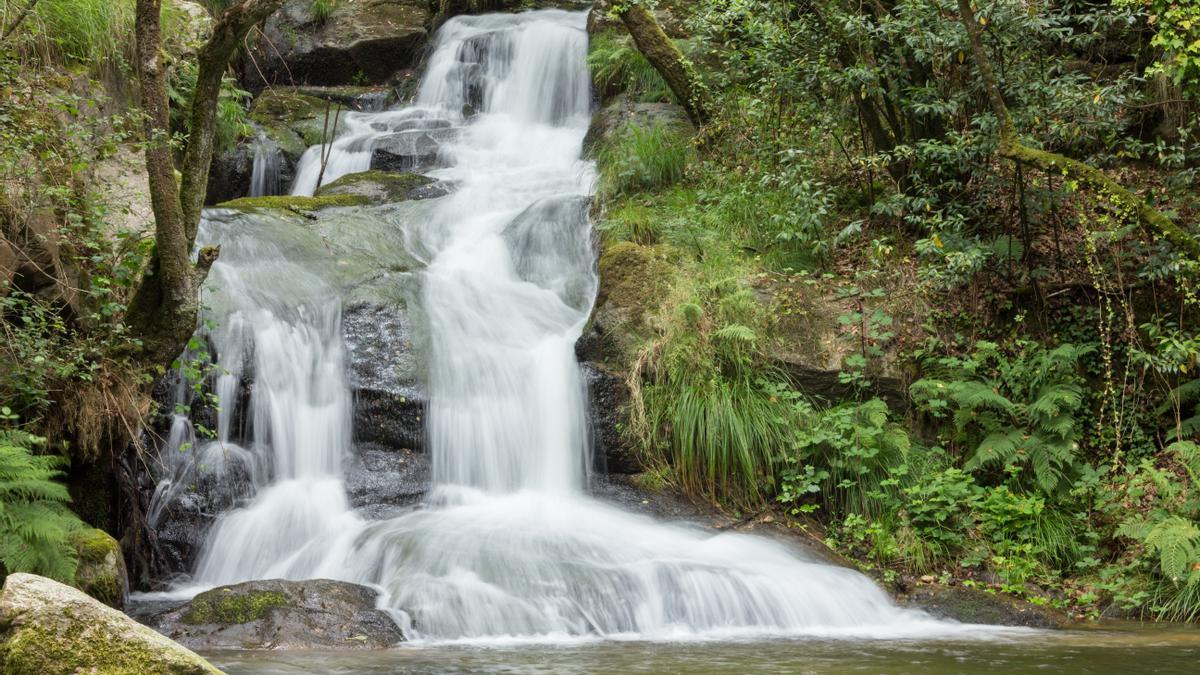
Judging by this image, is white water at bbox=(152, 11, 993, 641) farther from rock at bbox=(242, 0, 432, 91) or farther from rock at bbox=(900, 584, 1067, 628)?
rock at bbox=(242, 0, 432, 91)

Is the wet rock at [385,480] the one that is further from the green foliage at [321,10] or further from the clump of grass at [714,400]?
the green foliage at [321,10]

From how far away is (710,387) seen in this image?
8.13 metres

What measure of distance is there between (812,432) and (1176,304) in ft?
10.7

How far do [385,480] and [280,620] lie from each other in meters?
2.35

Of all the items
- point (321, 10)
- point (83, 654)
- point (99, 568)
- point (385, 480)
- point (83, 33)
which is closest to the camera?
point (83, 654)

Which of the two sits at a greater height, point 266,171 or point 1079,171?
point 266,171

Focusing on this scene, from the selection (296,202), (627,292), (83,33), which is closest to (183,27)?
(83,33)

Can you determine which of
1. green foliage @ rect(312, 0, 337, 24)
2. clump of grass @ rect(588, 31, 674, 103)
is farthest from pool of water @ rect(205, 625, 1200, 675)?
green foliage @ rect(312, 0, 337, 24)

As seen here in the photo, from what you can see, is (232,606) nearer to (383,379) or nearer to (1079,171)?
(383,379)

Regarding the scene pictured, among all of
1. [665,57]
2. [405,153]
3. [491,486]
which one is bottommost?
[491,486]

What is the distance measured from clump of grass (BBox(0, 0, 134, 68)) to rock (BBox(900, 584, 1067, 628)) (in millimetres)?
8084

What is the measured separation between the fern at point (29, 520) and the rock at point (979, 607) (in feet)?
18.0

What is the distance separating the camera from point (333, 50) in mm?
18156

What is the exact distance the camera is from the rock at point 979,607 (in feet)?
21.0
